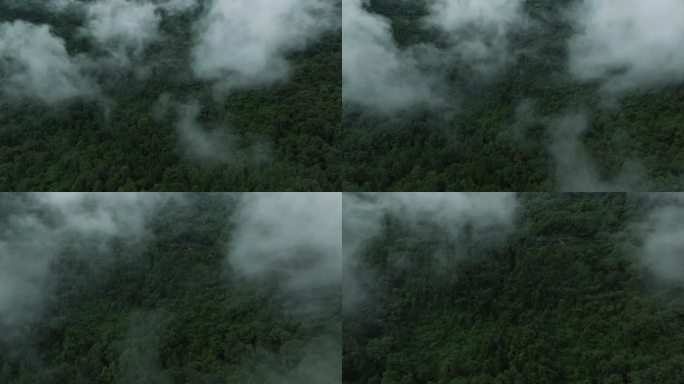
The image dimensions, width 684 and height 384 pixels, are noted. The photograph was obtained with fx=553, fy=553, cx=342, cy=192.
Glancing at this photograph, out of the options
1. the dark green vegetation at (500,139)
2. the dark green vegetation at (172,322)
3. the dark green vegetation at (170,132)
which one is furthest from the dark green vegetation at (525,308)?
the dark green vegetation at (170,132)

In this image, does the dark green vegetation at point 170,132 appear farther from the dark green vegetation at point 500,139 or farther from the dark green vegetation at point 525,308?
the dark green vegetation at point 525,308

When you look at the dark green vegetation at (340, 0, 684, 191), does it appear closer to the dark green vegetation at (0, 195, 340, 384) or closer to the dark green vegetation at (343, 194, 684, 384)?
the dark green vegetation at (343, 194, 684, 384)

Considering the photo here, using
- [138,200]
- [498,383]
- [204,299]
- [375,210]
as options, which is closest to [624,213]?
[498,383]

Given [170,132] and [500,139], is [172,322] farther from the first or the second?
[500,139]

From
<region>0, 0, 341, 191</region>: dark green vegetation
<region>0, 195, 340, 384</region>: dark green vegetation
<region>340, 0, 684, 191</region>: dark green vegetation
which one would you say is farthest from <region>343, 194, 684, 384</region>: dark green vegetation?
<region>0, 0, 341, 191</region>: dark green vegetation

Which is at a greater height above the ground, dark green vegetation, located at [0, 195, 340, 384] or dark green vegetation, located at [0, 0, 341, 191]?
dark green vegetation, located at [0, 0, 341, 191]

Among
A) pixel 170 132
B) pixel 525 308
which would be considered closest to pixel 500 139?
pixel 525 308

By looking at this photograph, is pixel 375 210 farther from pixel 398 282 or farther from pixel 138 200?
pixel 138 200
